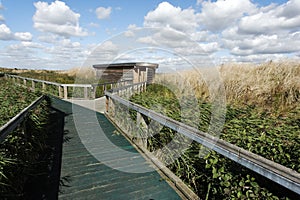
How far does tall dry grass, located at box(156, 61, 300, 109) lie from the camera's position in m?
5.11

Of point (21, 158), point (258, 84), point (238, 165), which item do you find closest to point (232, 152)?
point (238, 165)

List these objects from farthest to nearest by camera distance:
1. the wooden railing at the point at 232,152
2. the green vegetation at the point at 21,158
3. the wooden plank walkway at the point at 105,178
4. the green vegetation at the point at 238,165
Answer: the wooden plank walkway at the point at 105,178
the green vegetation at the point at 21,158
the green vegetation at the point at 238,165
the wooden railing at the point at 232,152

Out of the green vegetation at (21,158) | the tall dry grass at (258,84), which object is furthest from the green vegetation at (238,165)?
the green vegetation at (21,158)

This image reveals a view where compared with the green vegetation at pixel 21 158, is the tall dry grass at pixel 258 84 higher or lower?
higher

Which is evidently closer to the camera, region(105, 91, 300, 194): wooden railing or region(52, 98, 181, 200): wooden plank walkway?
region(105, 91, 300, 194): wooden railing

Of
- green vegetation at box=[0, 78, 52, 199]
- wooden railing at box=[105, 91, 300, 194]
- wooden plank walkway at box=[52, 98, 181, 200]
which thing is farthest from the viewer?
wooden plank walkway at box=[52, 98, 181, 200]

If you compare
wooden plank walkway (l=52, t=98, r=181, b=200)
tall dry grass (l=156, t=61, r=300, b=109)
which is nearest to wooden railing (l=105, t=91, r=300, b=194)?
wooden plank walkway (l=52, t=98, r=181, b=200)

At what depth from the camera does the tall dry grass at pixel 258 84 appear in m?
5.11

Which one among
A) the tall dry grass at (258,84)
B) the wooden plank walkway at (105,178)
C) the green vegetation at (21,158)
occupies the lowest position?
the wooden plank walkway at (105,178)

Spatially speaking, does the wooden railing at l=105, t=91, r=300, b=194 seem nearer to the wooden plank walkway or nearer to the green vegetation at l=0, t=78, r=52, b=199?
the wooden plank walkway

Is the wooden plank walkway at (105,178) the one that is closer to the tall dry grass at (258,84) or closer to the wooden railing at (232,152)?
the wooden railing at (232,152)

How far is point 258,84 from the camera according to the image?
18.6ft

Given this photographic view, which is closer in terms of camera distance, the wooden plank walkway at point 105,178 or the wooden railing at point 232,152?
the wooden railing at point 232,152

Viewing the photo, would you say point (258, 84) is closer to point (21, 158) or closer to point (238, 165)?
point (238, 165)
